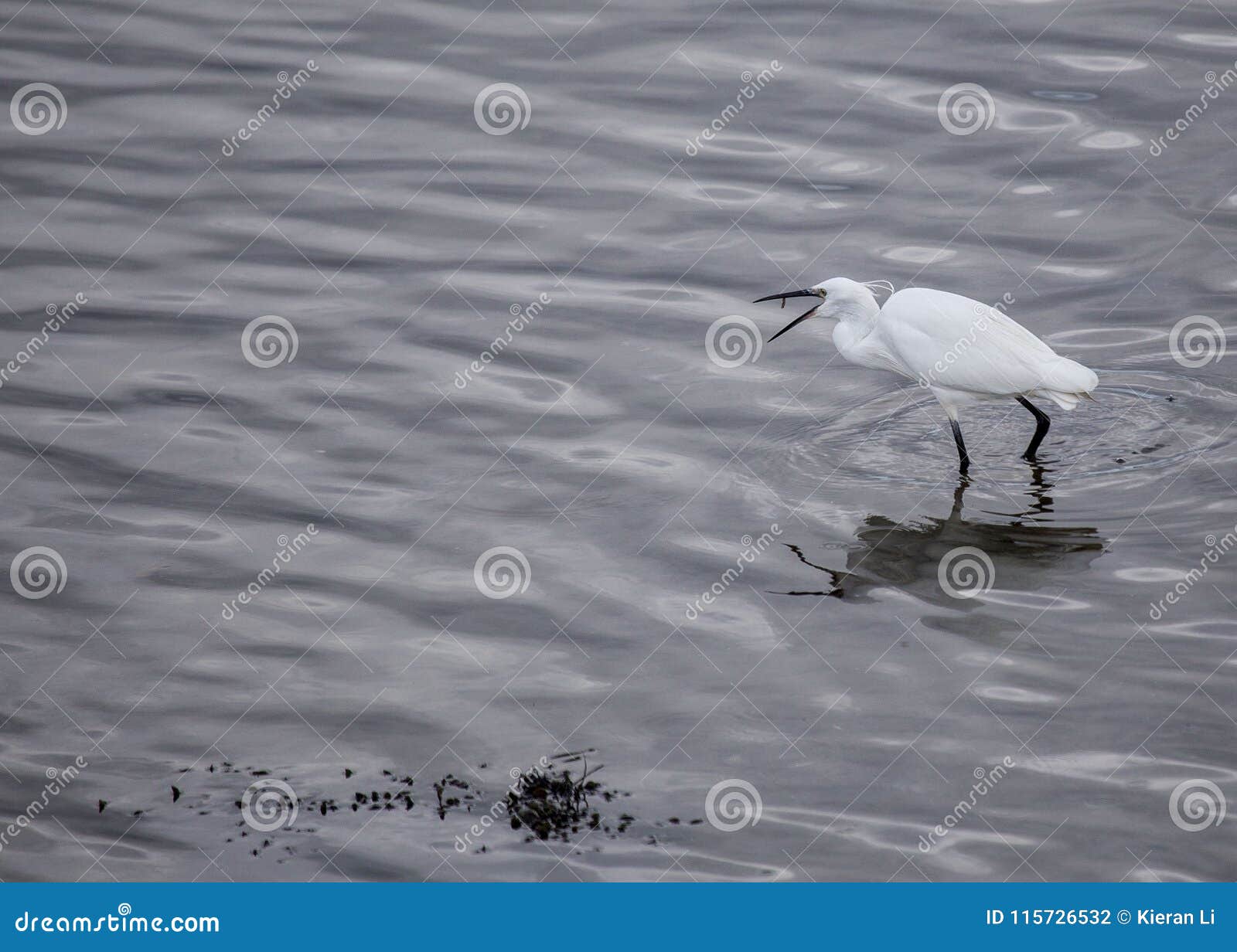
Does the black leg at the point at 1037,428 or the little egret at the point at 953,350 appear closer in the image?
the little egret at the point at 953,350

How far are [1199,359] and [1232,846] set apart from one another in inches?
224

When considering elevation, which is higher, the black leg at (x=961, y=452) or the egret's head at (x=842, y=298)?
the egret's head at (x=842, y=298)

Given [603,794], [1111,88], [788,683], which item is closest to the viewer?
[603,794]

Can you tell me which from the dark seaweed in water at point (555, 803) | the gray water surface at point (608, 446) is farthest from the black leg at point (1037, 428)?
the dark seaweed in water at point (555, 803)

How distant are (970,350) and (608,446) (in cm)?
267

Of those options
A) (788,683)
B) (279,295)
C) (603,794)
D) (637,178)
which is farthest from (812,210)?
(603,794)

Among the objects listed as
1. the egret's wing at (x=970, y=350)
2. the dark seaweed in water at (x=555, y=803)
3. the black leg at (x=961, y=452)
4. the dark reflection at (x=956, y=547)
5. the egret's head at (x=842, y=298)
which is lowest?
the dark seaweed in water at (x=555, y=803)

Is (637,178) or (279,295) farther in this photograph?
(637,178)

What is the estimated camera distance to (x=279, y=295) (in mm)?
13312

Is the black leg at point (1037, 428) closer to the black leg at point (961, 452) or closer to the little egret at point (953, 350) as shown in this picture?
the little egret at point (953, 350)

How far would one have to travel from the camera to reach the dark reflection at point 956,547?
9242mm

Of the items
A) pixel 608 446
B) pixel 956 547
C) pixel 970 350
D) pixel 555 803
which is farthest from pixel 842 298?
pixel 555 803

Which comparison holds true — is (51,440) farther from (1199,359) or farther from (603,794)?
(1199,359)

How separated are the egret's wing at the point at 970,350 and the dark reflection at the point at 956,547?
2.52ft
